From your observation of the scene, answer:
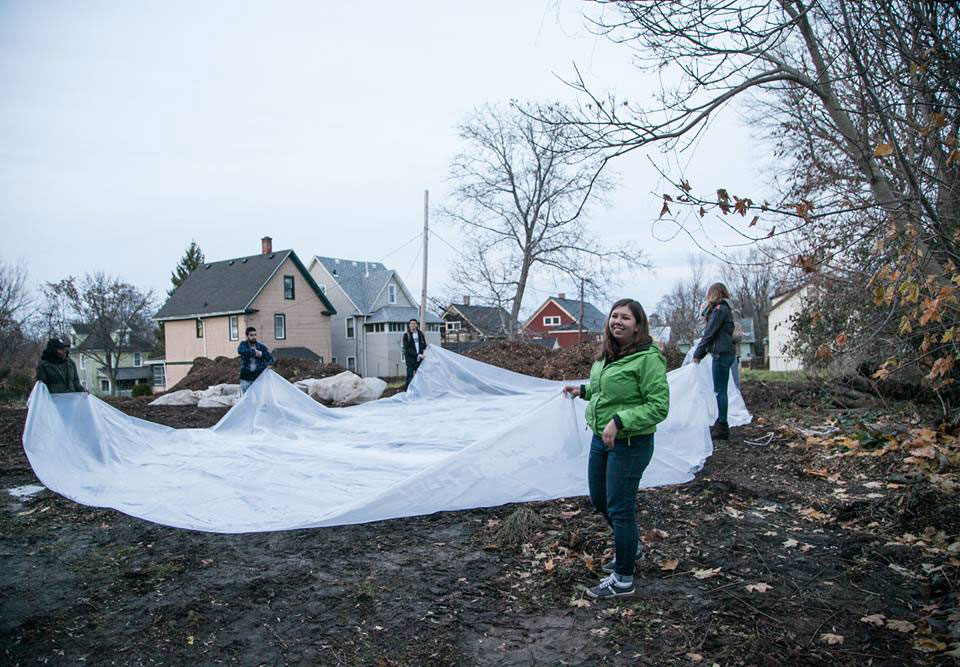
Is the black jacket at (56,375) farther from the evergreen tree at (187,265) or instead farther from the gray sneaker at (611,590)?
the evergreen tree at (187,265)

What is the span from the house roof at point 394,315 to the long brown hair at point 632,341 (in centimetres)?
3407

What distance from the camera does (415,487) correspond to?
13.3 feet

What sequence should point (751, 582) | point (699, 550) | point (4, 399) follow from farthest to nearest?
point (4, 399), point (699, 550), point (751, 582)

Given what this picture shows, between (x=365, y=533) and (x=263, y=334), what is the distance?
94.4 ft

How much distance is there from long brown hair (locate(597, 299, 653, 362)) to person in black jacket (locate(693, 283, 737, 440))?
10.3ft

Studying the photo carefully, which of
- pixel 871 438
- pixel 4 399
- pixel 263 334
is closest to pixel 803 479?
pixel 871 438

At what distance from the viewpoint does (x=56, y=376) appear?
650cm

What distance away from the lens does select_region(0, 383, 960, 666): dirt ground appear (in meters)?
2.47

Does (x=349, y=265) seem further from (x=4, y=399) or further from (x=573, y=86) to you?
(x=573, y=86)

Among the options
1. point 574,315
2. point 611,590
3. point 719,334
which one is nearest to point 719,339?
point 719,334

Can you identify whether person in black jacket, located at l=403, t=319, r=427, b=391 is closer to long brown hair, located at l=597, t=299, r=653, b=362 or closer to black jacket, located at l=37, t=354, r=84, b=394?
black jacket, located at l=37, t=354, r=84, b=394

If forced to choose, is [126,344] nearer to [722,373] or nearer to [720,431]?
[720,431]

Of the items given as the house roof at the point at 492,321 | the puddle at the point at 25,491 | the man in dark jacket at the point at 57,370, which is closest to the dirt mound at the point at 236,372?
the house roof at the point at 492,321

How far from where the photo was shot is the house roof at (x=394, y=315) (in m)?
37.1
